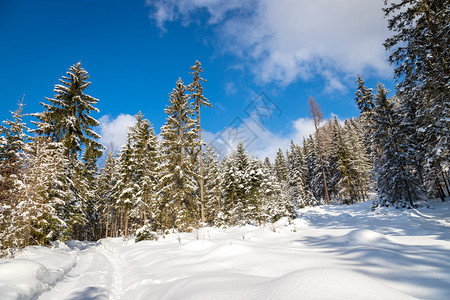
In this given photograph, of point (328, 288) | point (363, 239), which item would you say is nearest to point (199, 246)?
point (363, 239)

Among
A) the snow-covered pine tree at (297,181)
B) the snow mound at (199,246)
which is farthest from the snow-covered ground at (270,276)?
the snow-covered pine tree at (297,181)

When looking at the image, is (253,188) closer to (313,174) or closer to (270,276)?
(313,174)

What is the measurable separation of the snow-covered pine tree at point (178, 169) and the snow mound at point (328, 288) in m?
14.5

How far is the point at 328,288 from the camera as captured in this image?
2.22 metres

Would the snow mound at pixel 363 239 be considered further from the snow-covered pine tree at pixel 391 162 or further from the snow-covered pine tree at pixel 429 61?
the snow-covered pine tree at pixel 391 162

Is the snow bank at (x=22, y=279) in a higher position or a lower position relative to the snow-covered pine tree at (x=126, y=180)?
lower

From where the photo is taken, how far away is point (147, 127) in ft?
82.5

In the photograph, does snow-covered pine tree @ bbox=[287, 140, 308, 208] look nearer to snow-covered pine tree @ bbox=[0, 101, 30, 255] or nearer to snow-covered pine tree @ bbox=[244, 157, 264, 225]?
snow-covered pine tree @ bbox=[244, 157, 264, 225]

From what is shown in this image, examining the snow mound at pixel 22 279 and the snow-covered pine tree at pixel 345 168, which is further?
the snow-covered pine tree at pixel 345 168

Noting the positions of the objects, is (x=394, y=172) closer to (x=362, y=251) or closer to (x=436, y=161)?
(x=436, y=161)

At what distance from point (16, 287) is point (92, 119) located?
14774 millimetres

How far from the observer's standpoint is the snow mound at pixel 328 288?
2.06m

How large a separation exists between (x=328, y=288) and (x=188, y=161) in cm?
1578

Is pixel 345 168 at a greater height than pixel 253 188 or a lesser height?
greater
